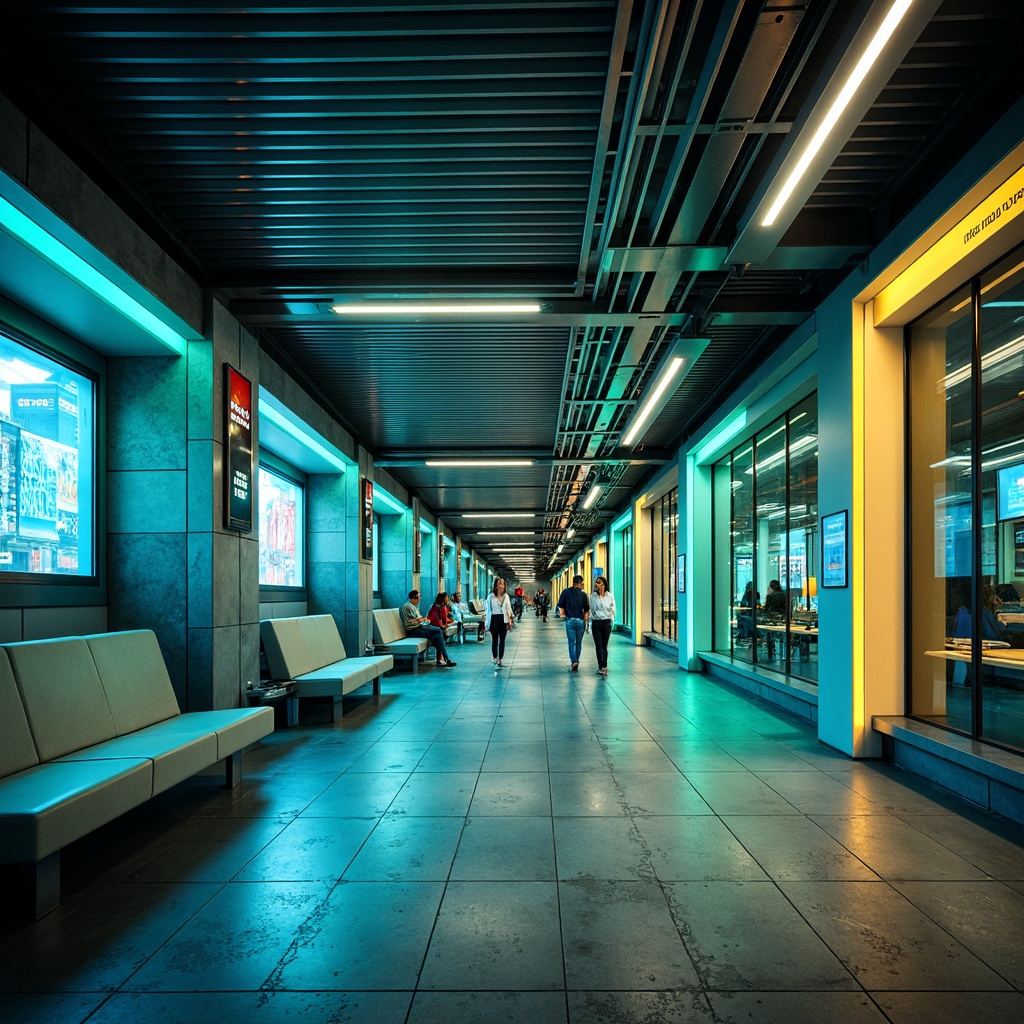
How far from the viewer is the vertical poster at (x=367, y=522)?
41.7 feet

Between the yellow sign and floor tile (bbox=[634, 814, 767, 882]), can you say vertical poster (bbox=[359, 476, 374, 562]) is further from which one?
floor tile (bbox=[634, 814, 767, 882])

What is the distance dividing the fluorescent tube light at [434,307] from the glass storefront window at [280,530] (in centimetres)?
458

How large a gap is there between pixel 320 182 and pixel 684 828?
441 centimetres

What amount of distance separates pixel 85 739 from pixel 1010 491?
5666 mm

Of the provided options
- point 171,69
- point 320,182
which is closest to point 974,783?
point 320,182

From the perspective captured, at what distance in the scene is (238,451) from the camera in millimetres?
6543

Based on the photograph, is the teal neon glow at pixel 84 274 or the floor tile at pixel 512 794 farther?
the floor tile at pixel 512 794

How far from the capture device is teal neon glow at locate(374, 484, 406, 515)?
15104mm

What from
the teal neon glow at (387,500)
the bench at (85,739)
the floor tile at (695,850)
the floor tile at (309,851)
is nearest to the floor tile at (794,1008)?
the floor tile at (695,850)

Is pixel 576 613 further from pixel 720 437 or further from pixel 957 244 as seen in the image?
pixel 957 244

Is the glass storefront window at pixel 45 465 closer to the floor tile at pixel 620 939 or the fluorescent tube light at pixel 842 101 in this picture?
the floor tile at pixel 620 939

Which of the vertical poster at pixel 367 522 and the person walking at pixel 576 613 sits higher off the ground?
the vertical poster at pixel 367 522

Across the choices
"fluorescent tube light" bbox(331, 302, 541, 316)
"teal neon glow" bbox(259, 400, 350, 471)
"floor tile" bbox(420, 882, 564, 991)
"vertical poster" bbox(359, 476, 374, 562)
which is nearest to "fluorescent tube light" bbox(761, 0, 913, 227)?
"fluorescent tube light" bbox(331, 302, 541, 316)

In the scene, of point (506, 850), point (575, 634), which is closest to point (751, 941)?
point (506, 850)
